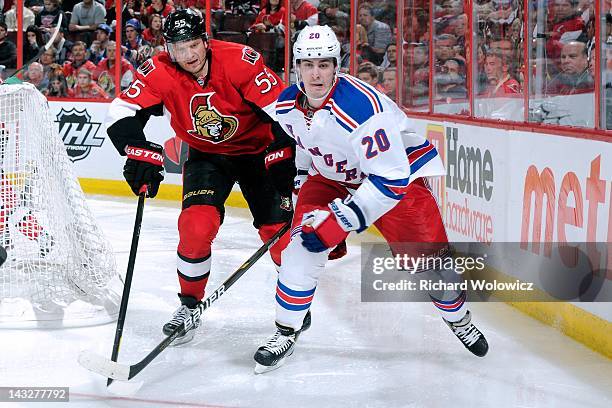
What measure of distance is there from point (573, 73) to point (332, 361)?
1418 mm

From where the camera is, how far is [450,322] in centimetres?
321

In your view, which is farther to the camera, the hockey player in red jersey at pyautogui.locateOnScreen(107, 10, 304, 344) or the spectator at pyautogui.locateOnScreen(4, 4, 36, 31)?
the spectator at pyautogui.locateOnScreen(4, 4, 36, 31)

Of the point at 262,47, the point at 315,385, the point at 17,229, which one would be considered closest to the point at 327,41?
the point at 315,385

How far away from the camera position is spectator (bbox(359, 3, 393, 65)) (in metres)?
6.36

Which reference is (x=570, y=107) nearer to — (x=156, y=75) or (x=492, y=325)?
(x=492, y=325)

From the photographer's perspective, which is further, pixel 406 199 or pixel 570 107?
pixel 570 107

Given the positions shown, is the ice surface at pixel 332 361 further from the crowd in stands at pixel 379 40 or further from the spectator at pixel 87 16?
the spectator at pixel 87 16

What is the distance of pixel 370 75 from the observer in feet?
21.2

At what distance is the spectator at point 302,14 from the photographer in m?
7.01

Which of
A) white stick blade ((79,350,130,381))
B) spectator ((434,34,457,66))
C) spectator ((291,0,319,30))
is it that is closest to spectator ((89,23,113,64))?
spectator ((291,0,319,30))

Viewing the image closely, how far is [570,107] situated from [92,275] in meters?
1.82

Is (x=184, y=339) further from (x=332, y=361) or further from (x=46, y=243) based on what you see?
(x=46, y=243)

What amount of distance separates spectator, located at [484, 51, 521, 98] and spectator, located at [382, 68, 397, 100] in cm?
146

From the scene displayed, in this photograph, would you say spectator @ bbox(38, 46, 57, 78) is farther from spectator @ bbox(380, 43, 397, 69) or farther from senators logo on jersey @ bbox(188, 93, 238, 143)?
senators logo on jersey @ bbox(188, 93, 238, 143)
